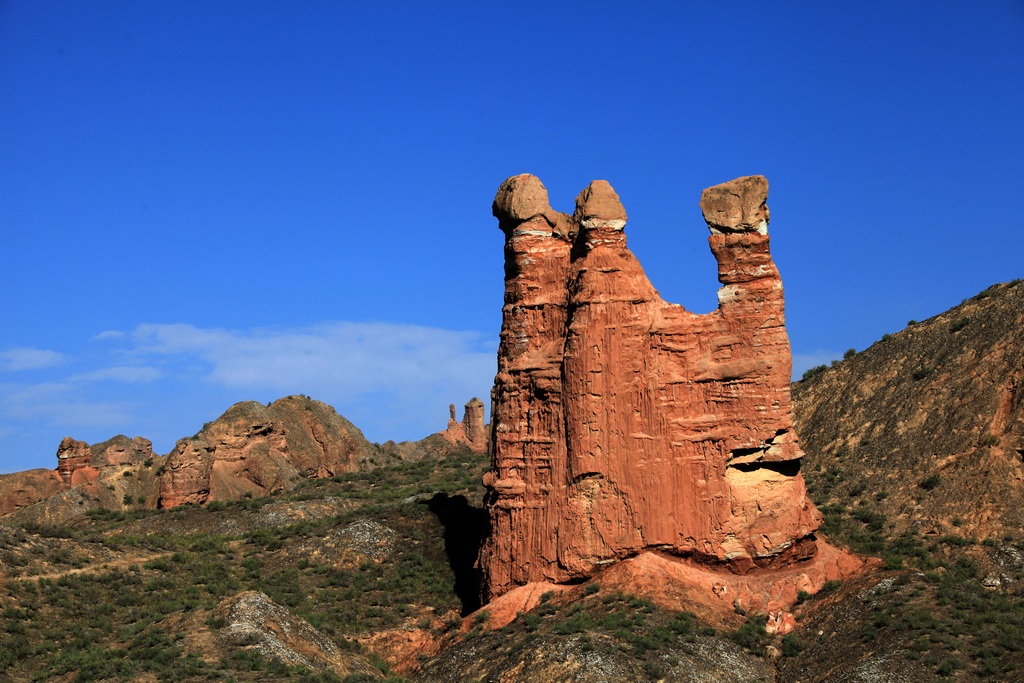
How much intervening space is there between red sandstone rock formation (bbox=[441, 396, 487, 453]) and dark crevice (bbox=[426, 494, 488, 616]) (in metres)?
49.0

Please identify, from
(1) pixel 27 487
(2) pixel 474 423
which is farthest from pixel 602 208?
(2) pixel 474 423

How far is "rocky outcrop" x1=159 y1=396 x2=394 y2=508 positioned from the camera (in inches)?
2469

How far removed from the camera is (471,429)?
10300cm

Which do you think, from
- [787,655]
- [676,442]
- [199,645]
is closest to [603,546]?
[676,442]

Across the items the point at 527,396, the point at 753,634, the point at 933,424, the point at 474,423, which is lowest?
the point at 753,634

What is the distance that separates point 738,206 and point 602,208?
4.10 metres

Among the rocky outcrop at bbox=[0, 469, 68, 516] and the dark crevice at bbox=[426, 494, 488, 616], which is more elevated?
the rocky outcrop at bbox=[0, 469, 68, 516]

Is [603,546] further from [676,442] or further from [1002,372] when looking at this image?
[1002,372]

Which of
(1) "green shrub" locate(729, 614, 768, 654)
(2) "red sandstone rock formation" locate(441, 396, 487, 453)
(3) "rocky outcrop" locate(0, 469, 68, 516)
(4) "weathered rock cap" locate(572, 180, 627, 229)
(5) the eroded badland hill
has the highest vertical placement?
(2) "red sandstone rock formation" locate(441, 396, 487, 453)

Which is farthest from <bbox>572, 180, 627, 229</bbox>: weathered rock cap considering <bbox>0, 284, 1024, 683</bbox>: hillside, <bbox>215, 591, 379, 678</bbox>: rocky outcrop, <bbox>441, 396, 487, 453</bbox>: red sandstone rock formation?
<bbox>441, 396, 487, 453</bbox>: red sandstone rock formation

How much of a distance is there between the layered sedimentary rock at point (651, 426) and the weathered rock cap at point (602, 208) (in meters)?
0.04

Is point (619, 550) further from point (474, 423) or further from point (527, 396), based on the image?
point (474, 423)

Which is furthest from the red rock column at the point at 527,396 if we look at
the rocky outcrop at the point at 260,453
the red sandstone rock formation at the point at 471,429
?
the red sandstone rock formation at the point at 471,429

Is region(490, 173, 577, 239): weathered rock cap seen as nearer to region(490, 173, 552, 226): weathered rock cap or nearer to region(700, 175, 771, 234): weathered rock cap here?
region(490, 173, 552, 226): weathered rock cap
